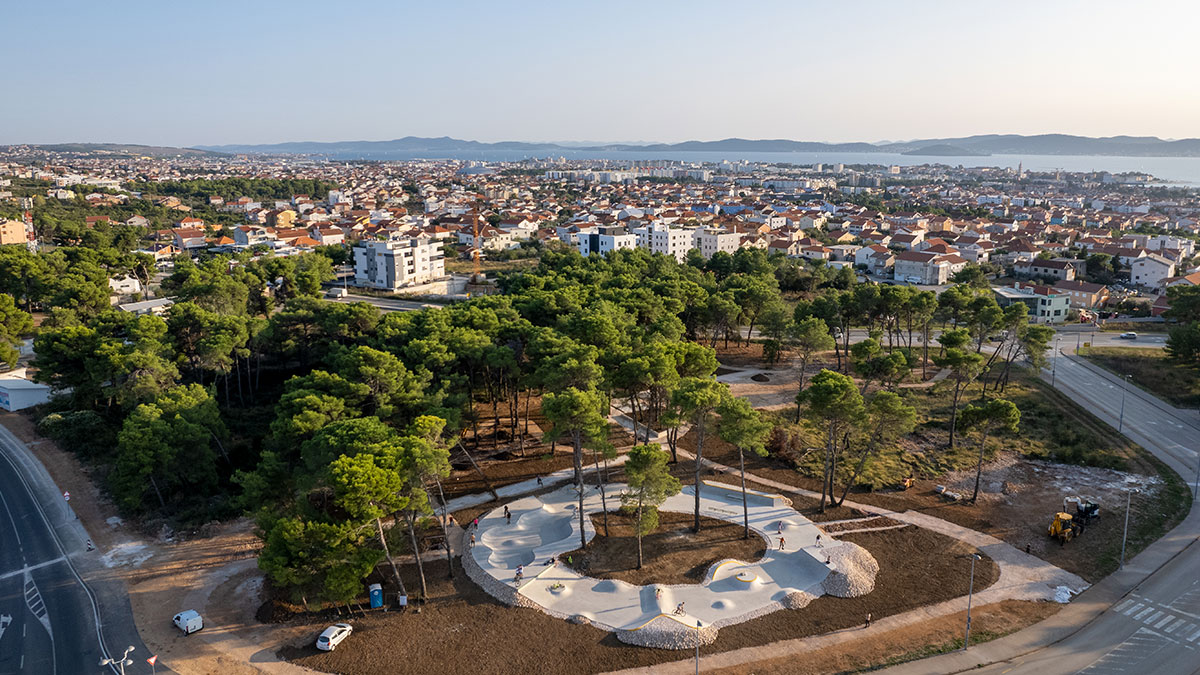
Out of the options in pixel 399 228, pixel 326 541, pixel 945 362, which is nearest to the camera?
pixel 326 541

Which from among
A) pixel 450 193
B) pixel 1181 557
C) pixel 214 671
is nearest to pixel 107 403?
pixel 214 671

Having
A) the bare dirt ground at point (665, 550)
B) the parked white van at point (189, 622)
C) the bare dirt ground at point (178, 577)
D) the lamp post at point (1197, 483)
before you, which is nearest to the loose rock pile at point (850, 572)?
the bare dirt ground at point (665, 550)

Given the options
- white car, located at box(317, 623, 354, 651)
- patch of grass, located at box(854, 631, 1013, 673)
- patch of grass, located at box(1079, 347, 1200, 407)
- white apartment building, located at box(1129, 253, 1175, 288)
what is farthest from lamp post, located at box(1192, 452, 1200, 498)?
white apartment building, located at box(1129, 253, 1175, 288)

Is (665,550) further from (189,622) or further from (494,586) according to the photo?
(189,622)

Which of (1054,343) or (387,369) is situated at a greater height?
(387,369)

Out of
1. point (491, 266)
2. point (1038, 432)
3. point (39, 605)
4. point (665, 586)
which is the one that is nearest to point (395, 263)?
point (491, 266)

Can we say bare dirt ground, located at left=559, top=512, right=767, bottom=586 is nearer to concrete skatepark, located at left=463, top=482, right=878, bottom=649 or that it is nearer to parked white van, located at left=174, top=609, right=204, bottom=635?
concrete skatepark, located at left=463, top=482, right=878, bottom=649

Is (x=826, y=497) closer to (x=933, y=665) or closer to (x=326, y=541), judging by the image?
(x=933, y=665)
